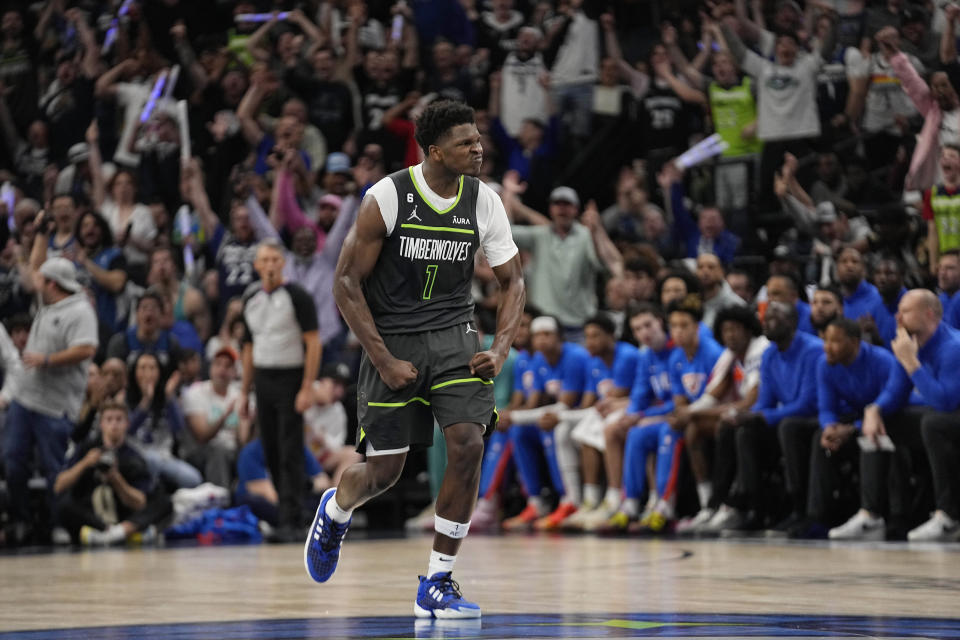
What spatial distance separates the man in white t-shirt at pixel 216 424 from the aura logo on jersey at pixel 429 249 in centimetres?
745

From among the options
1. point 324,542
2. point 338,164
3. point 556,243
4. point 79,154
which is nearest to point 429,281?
point 324,542

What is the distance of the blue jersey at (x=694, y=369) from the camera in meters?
12.2

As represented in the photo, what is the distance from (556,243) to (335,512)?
8215 mm

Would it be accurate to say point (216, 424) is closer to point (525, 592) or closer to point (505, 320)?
point (525, 592)

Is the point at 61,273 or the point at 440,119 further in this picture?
the point at 61,273

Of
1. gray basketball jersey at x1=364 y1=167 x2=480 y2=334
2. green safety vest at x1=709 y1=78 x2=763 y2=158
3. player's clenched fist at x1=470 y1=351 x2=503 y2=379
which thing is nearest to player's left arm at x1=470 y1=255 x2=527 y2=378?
player's clenched fist at x1=470 y1=351 x2=503 y2=379

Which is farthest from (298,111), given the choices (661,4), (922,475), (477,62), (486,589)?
(486,589)

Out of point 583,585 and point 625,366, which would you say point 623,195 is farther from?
point 583,585

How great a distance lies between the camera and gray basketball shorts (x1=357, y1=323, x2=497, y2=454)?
6000mm

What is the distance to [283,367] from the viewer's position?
460 inches

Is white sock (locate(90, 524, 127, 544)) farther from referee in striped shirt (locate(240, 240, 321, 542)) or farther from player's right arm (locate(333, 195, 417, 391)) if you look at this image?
player's right arm (locate(333, 195, 417, 391))

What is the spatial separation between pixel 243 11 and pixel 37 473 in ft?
24.9

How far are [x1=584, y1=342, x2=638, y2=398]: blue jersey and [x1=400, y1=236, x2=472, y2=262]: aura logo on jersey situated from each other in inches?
276

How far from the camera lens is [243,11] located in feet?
61.1
